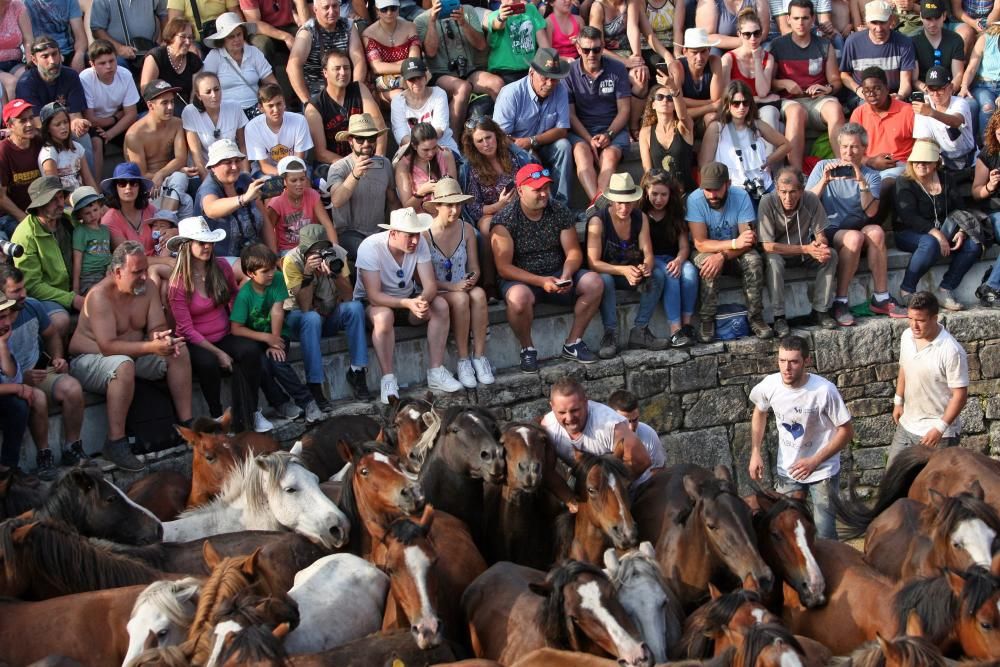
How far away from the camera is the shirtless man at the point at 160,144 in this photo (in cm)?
1170

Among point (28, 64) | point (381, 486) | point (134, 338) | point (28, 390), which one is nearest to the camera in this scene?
point (381, 486)

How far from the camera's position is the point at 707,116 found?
13.6 meters

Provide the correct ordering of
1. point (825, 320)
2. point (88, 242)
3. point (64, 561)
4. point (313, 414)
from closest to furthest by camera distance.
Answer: point (64, 561), point (88, 242), point (313, 414), point (825, 320)

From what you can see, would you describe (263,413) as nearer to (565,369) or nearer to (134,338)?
(134,338)

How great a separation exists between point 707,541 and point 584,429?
149 centimetres

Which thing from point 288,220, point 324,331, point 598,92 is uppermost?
point 598,92

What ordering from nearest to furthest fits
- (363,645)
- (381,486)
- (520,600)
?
(363,645)
(520,600)
(381,486)

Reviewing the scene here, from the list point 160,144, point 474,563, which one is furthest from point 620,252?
point 474,563

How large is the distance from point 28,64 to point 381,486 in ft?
19.2

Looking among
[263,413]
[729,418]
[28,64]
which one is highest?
[28,64]

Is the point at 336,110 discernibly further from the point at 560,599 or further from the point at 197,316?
the point at 560,599

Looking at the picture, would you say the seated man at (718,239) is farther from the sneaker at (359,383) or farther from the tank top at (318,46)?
the tank top at (318,46)

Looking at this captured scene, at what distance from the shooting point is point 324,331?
37.6ft

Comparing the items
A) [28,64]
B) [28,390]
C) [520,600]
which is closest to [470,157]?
[28,64]
